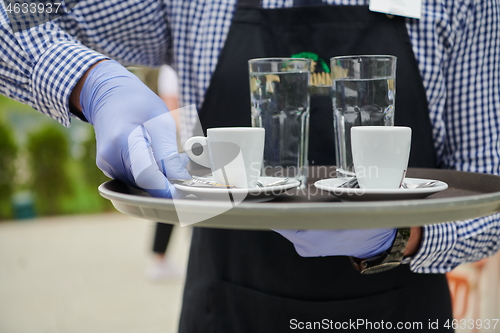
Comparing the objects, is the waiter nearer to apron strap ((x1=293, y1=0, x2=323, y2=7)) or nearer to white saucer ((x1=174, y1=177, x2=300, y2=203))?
apron strap ((x1=293, y1=0, x2=323, y2=7))

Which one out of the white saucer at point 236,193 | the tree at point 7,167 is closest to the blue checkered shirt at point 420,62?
the white saucer at point 236,193

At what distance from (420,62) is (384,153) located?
0.35 m

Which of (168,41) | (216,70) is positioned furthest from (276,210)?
(168,41)

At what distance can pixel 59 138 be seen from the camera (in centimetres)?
475

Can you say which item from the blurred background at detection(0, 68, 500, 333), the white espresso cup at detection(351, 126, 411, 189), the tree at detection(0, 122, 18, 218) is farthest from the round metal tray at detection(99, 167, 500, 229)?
the tree at detection(0, 122, 18, 218)

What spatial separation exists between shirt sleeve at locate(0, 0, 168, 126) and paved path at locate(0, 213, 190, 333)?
1.90 metres

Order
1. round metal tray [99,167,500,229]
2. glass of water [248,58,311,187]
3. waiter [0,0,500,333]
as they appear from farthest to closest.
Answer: waiter [0,0,500,333], glass of water [248,58,311,187], round metal tray [99,167,500,229]

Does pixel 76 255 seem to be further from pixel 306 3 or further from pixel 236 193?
pixel 236 193

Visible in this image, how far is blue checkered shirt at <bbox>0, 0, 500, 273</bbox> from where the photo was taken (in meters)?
0.83

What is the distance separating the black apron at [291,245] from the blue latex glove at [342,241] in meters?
0.19

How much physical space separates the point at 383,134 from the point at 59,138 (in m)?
4.70

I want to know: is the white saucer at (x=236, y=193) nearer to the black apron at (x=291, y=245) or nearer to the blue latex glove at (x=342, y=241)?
the blue latex glove at (x=342, y=241)

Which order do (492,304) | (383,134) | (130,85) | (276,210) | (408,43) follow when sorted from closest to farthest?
(276,210), (383,134), (130,85), (408,43), (492,304)

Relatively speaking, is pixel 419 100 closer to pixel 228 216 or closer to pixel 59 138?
pixel 228 216
